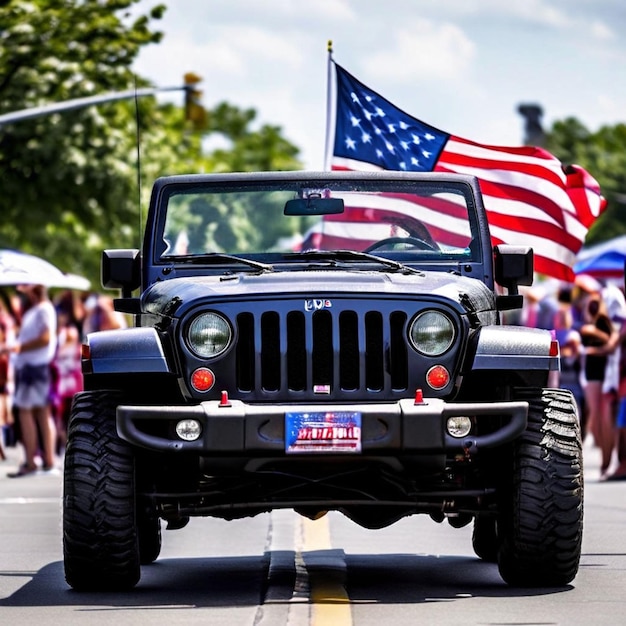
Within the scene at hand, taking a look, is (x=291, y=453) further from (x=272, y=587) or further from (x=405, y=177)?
(x=405, y=177)

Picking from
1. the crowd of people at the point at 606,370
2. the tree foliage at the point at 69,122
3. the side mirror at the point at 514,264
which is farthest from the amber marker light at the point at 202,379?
the tree foliage at the point at 69,122

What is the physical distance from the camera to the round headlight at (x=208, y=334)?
375 inches

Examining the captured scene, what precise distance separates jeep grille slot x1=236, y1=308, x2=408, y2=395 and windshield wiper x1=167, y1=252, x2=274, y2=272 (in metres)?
0.93

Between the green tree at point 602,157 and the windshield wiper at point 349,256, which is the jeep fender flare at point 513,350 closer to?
the windshield wiper at point 349,256

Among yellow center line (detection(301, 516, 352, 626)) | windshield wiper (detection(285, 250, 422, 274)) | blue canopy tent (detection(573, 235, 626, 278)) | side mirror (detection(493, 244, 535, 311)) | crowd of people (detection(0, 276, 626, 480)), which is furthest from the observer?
blue canopy tent (detection(573, 235, 626, 278))

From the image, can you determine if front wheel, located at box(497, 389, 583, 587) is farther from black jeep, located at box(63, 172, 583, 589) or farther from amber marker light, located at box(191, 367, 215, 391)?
amber marker light, located at box(191, 367, 215, 391)

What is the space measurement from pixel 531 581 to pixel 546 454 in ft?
2.26

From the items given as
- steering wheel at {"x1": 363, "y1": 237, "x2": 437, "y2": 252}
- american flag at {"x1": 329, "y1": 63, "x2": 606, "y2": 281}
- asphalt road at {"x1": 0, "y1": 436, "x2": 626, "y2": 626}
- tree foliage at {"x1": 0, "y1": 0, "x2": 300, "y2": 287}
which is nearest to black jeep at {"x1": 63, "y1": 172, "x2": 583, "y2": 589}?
asphalt road at {"x1": 0, "y1": 436, "x2": 626, "y2": 626}

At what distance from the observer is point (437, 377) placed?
9.52 m

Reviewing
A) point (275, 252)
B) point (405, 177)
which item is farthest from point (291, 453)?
point (405, 177)

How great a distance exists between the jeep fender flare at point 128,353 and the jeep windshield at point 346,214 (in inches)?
54.5

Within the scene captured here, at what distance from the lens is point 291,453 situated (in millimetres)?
9148

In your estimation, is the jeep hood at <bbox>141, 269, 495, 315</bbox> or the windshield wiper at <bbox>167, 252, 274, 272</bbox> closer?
the jeep hood at <bbox>141, 269, 495, 315</bbox>

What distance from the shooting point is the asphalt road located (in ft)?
28.8
